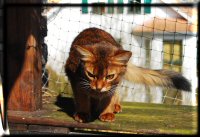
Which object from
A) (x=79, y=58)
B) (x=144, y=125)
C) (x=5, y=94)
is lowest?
(x=144, y=125)

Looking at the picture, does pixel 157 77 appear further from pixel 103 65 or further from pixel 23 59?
pixel 23 59

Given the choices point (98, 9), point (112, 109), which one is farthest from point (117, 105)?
point (98, 9)

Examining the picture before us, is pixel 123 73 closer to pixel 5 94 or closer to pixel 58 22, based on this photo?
pixel 58 22

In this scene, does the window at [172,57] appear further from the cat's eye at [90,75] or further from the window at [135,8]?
the cat's eye at [90,75]

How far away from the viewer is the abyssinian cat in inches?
160

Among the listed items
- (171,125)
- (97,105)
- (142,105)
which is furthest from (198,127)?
(97,105)

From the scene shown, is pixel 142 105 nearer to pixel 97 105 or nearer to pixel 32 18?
pixel 97 105

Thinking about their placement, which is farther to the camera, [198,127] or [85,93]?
[85,93]

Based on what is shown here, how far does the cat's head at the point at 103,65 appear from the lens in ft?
13.3

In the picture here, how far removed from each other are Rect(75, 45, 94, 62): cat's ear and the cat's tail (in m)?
0.32

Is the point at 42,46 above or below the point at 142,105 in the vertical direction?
above

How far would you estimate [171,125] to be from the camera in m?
4.12

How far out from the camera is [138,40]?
Result: 4160 mm

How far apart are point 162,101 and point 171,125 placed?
22 cm
